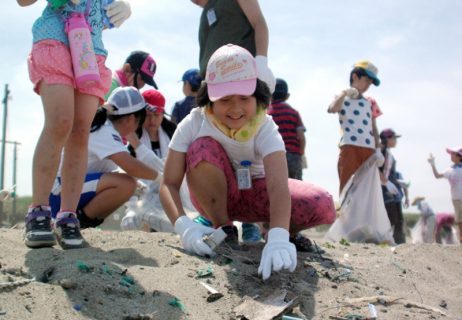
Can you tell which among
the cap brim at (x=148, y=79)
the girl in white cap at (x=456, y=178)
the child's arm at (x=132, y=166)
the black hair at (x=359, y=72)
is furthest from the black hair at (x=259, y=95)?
the girl in white cap at (x=456, y=178)

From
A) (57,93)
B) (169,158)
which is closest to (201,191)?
(169,158)

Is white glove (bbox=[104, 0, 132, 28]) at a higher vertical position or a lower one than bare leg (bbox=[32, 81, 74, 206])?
higher

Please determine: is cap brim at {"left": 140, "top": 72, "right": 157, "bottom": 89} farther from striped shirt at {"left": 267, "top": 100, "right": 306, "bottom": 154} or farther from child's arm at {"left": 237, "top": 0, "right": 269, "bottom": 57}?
child's arm at {"left": 237, "top": 0, "right": 269, "bottom": 57}

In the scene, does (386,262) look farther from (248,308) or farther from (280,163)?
(248,308)

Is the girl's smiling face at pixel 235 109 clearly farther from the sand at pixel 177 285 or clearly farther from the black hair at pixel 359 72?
the black hair at pixel 359 72

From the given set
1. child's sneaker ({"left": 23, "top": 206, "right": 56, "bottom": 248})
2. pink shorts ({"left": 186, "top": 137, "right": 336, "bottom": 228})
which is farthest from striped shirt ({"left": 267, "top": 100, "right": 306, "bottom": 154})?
child's sneaker ({"left": 23, "top": 206, "right": 56, "bottom": 248})

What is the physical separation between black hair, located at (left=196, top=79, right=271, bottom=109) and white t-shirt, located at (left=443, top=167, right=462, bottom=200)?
4817 millimetres

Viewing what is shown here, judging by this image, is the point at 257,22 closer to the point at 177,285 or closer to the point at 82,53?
the point at 82,53

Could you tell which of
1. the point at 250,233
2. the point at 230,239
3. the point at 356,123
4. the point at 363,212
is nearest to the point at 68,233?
the point at 230,239

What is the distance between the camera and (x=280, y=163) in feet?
6.35

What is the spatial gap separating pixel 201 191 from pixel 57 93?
2.79 feet

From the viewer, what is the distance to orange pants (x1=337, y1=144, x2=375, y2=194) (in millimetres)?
4094

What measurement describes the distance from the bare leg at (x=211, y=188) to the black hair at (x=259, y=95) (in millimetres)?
338

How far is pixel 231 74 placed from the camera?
187 centimetres
